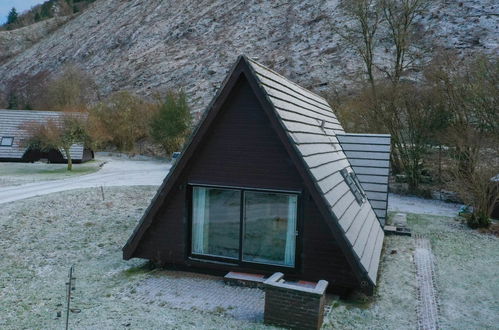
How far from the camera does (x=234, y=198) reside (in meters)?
6.45

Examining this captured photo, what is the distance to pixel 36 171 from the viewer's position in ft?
67.4

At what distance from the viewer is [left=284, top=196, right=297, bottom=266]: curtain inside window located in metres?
6.12

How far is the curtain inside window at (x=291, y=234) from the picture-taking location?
6.12 metres

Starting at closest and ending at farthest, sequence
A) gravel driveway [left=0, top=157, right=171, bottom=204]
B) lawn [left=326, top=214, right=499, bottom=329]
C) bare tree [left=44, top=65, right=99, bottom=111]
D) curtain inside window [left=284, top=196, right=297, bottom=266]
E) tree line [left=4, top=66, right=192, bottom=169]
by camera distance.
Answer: lawn [left=326, top=214, right=499, bottom=329] < curtain inside window [left=284, top=196, right=297, bottom=266] < gravel driveway [left=0, top=157, right=171, bottom=204] < tree line [left=4, top=66, right=192, bottom=169] < bare tree [left=44, top=65, right=99, bottom=111]

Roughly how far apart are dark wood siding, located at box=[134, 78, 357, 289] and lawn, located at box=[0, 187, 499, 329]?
521mm

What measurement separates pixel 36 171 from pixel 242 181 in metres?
18.4

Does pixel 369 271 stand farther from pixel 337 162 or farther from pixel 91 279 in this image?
pixel 91 279

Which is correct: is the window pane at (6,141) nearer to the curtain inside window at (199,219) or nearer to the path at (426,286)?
the curtain inside window at (199,219)

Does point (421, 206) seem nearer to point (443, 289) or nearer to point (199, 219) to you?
point (443, 289)

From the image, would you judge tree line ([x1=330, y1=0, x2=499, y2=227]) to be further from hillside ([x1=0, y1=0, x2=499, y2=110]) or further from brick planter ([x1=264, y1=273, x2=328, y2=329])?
brick planter ([x1=264, y1=273, x2=328, y2=329])

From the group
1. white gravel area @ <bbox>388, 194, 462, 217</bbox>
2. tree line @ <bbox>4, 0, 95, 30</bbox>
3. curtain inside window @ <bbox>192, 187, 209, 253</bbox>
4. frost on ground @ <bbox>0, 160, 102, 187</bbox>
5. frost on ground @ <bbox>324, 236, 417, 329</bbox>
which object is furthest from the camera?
tree line @ <bbox>4, 0, 95, 30</bbox>

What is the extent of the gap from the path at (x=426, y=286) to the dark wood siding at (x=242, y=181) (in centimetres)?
111

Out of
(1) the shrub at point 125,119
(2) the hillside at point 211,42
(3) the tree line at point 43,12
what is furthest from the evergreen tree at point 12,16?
(1) the shrub at point 125,119

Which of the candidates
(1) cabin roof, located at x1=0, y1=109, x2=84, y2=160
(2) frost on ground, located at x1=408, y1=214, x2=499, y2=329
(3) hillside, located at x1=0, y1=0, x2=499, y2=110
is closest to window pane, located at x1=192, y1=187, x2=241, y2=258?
(2) frost on ground, located at x1=408, y1=214, x2=499, y2=329
